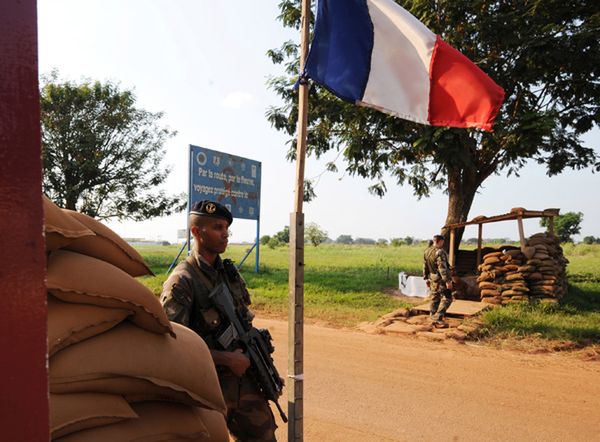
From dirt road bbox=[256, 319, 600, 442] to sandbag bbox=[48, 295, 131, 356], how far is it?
273 centimetres

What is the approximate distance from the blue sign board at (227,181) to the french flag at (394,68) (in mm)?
10650

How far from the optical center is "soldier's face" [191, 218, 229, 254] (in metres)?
2.69

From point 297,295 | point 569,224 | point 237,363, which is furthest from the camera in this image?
point 569,224

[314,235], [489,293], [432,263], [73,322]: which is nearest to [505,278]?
[489,293]

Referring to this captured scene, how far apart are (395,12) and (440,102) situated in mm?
709

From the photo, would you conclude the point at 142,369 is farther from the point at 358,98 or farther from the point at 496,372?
the point at 496,372

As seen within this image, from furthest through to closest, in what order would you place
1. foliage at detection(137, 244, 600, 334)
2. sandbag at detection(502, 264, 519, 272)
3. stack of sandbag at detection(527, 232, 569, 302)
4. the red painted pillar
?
sandbag at detection(502, 264, 519, 272) < stack of sandbag at detection(527, 232, 569, 302) < foliage at detection(137, 244, 600, 334) < the red painted pillar

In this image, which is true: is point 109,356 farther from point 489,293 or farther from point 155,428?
point 489,293

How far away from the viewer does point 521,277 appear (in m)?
9.86

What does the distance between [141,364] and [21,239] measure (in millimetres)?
989

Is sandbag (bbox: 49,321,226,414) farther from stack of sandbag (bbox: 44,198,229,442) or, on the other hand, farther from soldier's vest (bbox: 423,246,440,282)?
soldier's vest (bbox: 423,246,440,282)

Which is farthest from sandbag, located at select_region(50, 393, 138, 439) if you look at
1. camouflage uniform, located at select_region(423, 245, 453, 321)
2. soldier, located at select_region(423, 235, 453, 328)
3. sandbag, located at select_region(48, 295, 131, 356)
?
camouflage uniform, located at select_region(423, 245, 453, 321)

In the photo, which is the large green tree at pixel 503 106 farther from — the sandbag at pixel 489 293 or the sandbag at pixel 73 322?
the sandbag at pixel 73 322

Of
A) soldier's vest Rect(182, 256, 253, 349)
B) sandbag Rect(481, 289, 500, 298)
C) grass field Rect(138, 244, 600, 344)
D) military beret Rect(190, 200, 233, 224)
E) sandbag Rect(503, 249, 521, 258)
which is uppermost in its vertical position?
military beret Rect(190, 200, 233, 224)
